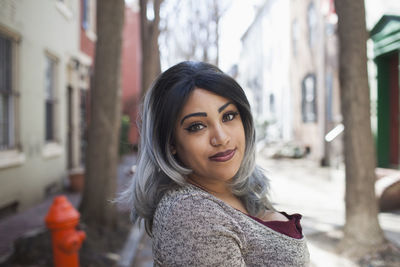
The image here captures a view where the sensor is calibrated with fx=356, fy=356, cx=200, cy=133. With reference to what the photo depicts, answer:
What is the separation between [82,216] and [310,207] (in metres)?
4.58

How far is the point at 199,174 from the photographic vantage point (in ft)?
4.84

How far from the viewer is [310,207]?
743 cm

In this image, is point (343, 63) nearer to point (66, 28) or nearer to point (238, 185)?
point (238, 185)

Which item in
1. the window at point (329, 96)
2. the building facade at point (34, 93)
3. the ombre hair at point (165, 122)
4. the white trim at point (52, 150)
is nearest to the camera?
the ombre hair at point (165, 122)

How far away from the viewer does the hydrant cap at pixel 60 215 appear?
323cm

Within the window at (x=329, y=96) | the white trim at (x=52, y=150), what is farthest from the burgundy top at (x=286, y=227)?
the window at (x=329, y=96)

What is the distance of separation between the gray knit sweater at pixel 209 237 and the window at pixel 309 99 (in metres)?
15.5

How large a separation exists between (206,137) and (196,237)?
41cm

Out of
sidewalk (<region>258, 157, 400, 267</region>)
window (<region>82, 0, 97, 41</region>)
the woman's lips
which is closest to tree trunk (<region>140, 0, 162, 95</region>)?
window (<region>82, 0, 97, 41</region>)

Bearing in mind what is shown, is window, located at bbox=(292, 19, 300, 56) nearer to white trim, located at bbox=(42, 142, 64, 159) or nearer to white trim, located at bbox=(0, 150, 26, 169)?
white trim, located at bbox=(42, 142, 64, 159)

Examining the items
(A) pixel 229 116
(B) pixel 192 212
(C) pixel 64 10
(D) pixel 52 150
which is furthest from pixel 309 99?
(B) pixel 192 212

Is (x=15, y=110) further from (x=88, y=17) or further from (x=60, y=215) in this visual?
(x=88, y=17)

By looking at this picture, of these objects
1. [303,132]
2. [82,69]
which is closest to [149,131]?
[82,69]

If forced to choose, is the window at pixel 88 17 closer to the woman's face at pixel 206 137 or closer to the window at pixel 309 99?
the window at pixel 309 99
